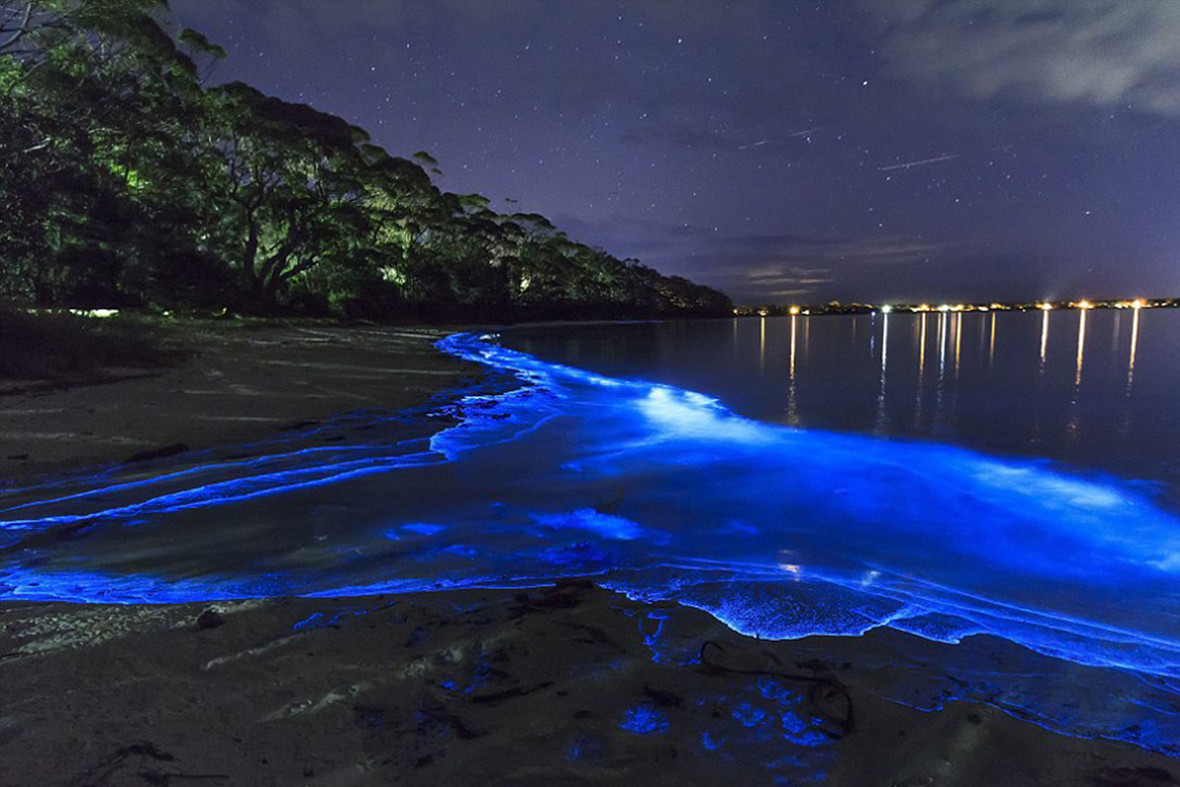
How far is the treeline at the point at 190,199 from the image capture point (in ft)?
53.0

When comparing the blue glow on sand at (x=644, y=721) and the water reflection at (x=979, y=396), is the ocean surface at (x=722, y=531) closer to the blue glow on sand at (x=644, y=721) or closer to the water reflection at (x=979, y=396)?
the water reflection at (x=979, y=396)

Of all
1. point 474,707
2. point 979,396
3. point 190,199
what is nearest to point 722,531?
point 474,707

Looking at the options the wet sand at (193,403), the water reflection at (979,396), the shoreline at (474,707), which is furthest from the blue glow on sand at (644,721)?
the water reflection at (979,396)

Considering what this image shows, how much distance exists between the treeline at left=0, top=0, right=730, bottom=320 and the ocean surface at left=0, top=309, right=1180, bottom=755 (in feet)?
45.5

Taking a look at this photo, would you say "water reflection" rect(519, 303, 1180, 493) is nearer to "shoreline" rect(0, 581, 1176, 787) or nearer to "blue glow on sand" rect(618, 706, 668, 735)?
"shoreline" rect(0, 581, 1176, 787)

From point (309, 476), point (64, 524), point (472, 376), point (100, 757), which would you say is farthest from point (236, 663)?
point (472, 376)

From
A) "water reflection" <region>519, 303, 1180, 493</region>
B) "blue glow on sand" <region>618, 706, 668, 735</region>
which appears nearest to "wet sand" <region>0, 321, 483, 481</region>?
"blue glow on sand" <region>618, 706, 668, 735</region>

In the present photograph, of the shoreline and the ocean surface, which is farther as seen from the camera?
the ocean surface

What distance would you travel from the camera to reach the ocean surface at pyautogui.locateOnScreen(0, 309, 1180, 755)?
11.9 ft

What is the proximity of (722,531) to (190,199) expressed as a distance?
33.8m

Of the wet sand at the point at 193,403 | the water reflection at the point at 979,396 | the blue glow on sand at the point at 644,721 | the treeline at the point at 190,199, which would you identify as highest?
the treeline at the point at 190,199

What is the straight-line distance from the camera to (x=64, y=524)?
4766 millimetres

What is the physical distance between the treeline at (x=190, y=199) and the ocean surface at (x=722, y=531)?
13867 millimetres

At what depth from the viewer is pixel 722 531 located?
18.7 ft
